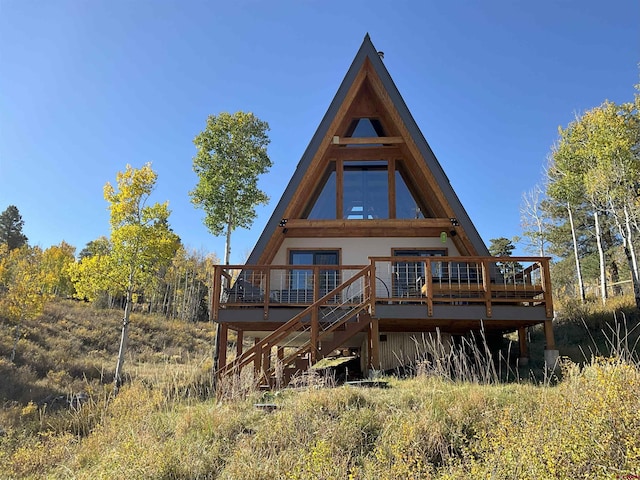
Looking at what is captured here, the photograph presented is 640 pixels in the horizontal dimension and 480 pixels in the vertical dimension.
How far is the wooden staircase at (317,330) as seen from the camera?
349 inches

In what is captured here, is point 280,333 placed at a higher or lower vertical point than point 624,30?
lower

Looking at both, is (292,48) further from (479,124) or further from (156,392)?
(156,392)

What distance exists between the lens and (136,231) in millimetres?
16594

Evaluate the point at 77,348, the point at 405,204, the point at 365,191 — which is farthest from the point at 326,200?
the point at 77,348

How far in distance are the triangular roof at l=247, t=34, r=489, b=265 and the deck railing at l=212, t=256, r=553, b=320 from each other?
0.72m

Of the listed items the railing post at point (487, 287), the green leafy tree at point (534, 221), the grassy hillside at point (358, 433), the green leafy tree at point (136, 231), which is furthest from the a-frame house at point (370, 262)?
the green leafy tree at point (534, 221)

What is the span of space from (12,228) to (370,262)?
46465 millimetres

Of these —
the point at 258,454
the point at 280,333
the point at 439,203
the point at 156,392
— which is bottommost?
the point at 258,454

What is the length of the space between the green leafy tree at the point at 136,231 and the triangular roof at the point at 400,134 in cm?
678

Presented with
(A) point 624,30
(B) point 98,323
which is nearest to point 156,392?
(A) point 624,30

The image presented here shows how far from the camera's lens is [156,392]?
658 centimetres

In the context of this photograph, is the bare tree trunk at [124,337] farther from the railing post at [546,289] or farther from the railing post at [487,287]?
the railing post at [546,289]

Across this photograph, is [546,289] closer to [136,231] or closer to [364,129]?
[364,129]

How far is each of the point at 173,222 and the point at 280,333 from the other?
11.3 metres
